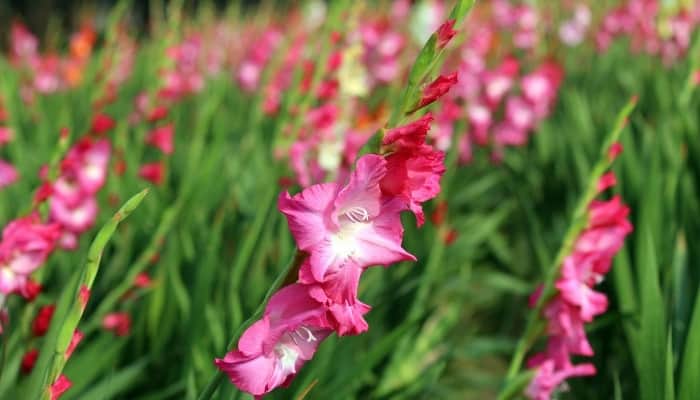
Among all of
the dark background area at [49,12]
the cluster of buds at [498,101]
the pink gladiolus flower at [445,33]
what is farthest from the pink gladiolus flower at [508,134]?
the dark background area at [49,12]

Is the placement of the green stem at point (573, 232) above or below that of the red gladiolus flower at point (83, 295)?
below

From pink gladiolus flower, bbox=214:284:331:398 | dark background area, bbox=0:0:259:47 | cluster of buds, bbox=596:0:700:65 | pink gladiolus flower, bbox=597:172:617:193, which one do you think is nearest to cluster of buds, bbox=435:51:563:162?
cluster of buds, bbox=596:0:700:65

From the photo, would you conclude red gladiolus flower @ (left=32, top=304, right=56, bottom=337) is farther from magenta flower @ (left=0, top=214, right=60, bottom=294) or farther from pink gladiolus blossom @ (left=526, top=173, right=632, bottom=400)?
pink gladiolus blossom @ (left=526, top=173, right=632, bottom=400)

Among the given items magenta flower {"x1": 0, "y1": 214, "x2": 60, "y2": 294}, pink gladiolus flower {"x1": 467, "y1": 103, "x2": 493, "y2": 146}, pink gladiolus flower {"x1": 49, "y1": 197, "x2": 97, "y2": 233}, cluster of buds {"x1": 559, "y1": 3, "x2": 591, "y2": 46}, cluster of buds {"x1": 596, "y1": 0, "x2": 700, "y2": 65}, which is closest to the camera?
magenta flower {"x1": 0, "y1": 214, "x2": 60, "y2": 294}

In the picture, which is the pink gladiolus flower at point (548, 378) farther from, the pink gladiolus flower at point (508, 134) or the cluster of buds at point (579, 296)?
the pink gladiolus flower at point (508, 134)

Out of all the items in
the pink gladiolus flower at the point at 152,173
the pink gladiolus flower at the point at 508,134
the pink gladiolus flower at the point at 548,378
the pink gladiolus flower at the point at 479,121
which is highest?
the pink gladiolus flower at the point at 152,173

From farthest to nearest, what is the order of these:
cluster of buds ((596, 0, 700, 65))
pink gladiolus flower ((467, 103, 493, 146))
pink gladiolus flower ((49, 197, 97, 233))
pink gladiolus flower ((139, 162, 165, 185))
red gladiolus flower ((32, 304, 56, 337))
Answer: cluster of buds ((596, 0, 700, 65)), pink gladiolus flower ((467, 103, 493, 146)), pink gladiolus flower ((139, 162, 165, 185)), pink gladiolus flower ((49, 197, 97, 233)), red gladiolus flower ((32, 304, 56, 337))

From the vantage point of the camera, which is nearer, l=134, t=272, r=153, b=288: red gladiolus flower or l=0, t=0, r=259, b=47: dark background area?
l=134, t=272, r=153, b=288: red gladiolus flower
